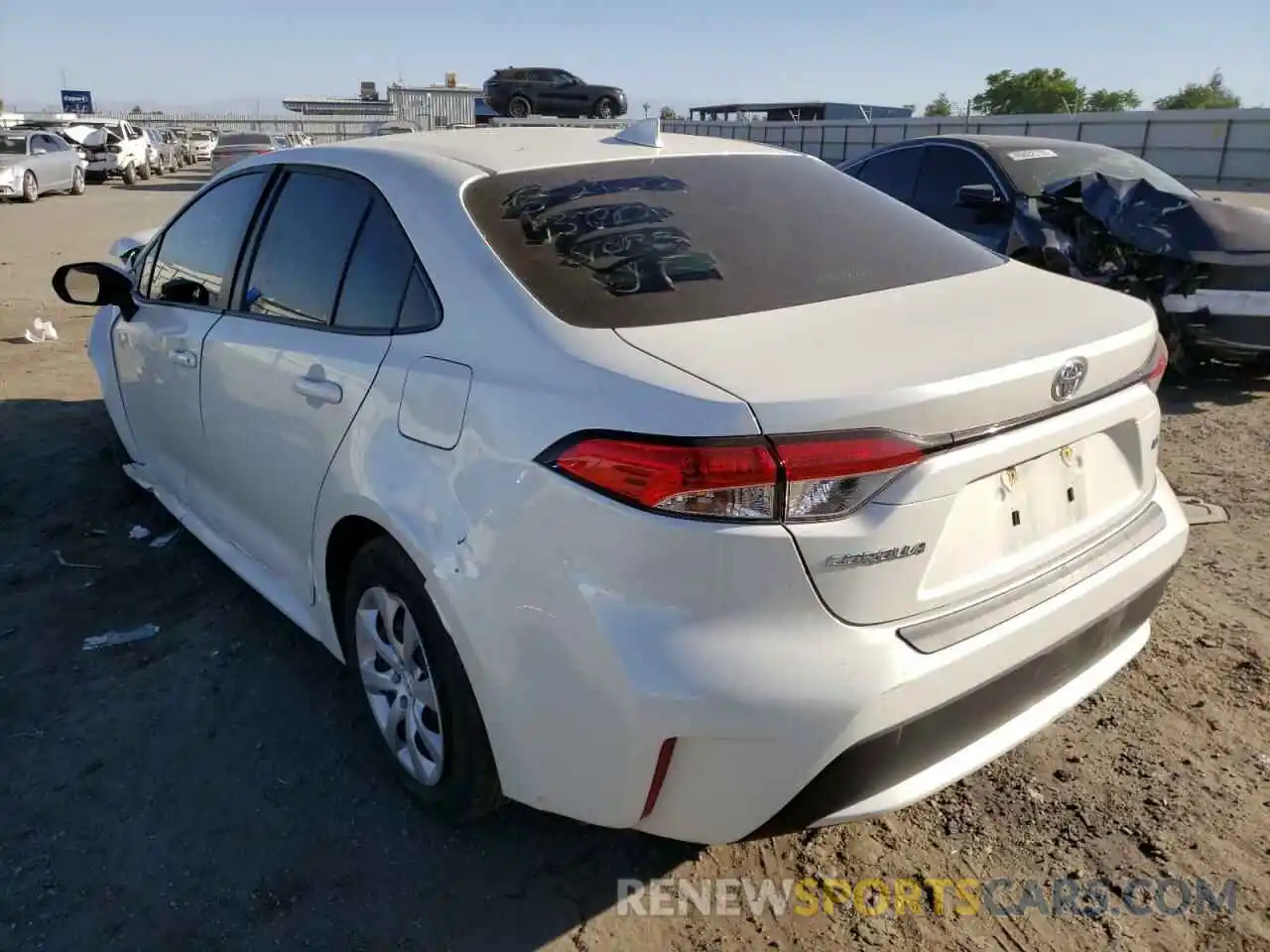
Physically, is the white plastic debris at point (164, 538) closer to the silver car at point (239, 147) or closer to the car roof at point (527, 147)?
the car roof at point (527, 147)

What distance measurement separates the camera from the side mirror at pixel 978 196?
7.07 m

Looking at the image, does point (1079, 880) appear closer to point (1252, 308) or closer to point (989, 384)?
point (989, 384)

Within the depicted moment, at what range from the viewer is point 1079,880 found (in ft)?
7.91

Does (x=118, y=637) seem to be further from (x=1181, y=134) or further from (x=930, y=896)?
(x=1181, y=134)

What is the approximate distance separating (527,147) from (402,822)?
1958mm

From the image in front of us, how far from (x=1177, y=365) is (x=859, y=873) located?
18.1ft

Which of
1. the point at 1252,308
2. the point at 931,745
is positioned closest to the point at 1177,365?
the point at 1252,308

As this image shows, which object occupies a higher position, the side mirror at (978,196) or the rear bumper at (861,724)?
the side mirror at (978,196)

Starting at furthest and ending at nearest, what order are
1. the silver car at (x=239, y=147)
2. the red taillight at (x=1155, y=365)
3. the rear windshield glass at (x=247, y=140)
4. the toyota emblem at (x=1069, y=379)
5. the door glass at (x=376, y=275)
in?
the rear windshield glass at (x=247, y=140) < the silver car at (x=239, y=147) < the door glass at (x=376, y=275) < the red taillight at (x=1155, y=365) < the toyota emblem at (x=1069, y=379)

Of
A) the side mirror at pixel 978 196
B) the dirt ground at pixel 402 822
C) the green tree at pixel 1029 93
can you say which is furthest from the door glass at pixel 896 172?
the green tree at pixel 1029 93

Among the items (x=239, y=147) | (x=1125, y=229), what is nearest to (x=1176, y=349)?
(x=1125, y=229)

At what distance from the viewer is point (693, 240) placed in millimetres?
2527

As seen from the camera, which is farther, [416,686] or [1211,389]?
[1211,389]

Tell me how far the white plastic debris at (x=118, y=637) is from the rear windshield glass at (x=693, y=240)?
220cm
